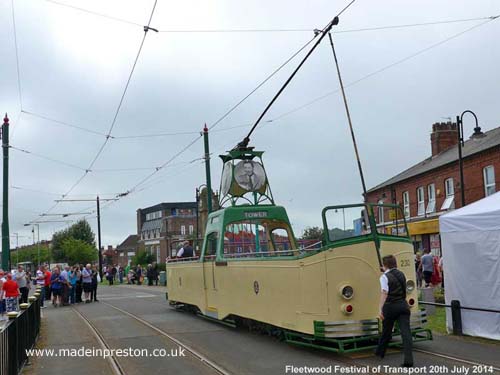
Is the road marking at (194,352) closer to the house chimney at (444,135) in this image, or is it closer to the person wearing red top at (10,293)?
the person wearing red top at (10,293)

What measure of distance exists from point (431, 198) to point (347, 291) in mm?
27916

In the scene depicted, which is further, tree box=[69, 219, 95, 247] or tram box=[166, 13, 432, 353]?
tree box=[69, 219, 95, 247]

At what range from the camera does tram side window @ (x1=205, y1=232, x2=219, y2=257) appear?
A: 14.7 m

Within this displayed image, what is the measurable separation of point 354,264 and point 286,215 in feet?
16.9

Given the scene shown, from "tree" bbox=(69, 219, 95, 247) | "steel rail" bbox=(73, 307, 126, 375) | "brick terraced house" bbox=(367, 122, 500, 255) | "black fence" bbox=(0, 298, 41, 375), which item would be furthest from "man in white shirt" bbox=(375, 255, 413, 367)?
"tree" bbox=(69, 219, 95, 247)

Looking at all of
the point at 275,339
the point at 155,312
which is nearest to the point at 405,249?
the point at 275,339

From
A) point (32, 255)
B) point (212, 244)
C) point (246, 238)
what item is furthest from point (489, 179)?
point (32, 255)

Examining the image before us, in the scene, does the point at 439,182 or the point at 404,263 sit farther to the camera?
the point at 439,182

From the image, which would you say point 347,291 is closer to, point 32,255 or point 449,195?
point 449,195

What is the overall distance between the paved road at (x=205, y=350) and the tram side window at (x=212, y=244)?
70.2 inches

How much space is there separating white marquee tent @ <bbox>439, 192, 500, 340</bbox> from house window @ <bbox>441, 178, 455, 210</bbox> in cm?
2138

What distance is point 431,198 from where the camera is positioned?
35.8 metres

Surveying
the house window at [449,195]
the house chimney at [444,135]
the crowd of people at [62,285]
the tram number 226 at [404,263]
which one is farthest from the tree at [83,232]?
the tram number 226 at [404,263]

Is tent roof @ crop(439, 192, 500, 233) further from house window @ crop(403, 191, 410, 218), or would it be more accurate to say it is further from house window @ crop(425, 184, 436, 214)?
house window @ crop(403, 191, 410, 218)
